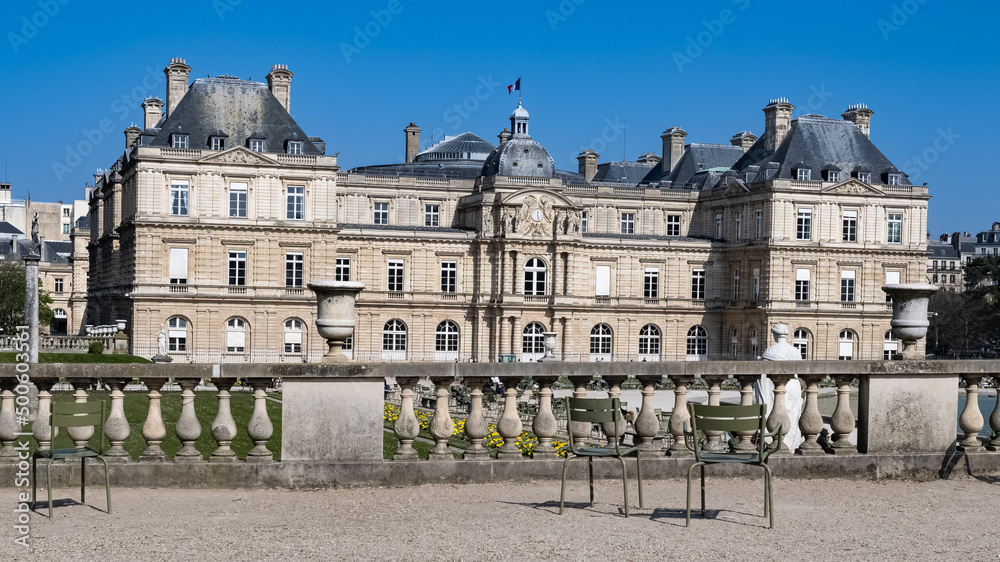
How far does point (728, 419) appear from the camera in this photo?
8.27m

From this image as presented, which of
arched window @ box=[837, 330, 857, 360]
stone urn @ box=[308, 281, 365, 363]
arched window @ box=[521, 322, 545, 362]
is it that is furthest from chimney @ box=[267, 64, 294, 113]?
stone urn @ box=[308, 281, 365, 363]

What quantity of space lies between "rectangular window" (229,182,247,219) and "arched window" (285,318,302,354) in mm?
4972

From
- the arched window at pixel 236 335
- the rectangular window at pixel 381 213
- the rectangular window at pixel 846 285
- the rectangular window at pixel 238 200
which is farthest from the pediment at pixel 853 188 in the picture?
the arched window at pixel 236 335

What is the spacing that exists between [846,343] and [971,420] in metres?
48.7

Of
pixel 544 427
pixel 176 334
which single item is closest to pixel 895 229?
pixel 176 334

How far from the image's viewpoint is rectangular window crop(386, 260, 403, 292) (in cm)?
5447

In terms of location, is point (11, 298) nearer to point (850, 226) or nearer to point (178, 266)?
point (178, 266)

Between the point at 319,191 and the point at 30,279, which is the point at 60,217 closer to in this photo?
the point at 319,191

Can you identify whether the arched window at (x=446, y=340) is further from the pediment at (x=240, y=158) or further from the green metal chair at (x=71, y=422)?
the green metal chair at (x=71, y=422)

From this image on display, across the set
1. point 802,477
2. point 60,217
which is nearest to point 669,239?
point 802,477

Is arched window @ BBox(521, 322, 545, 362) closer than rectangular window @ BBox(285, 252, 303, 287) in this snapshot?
No

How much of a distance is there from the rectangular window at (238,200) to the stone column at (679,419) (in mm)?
41193

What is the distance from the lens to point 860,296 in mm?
57969

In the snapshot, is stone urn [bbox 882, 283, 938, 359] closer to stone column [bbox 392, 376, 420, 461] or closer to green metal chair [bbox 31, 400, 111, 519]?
stone column [bbox 392, 376, 420, 461]
